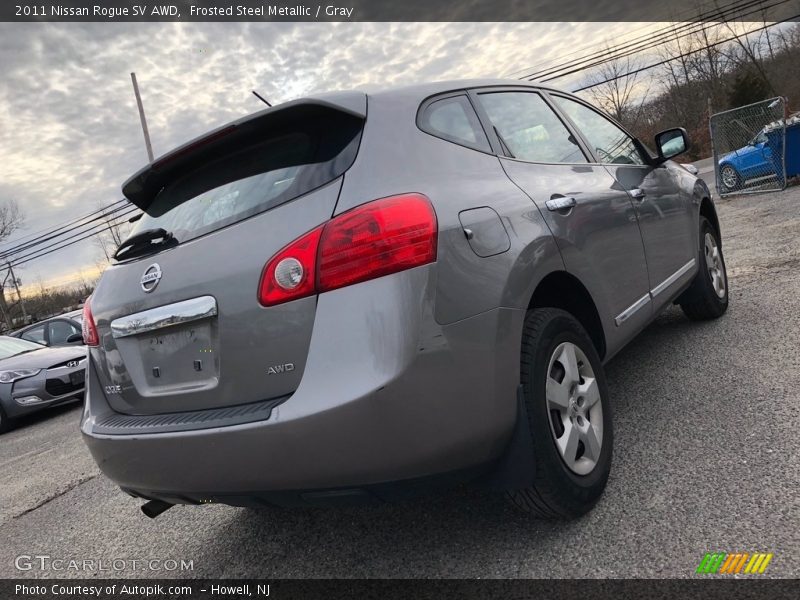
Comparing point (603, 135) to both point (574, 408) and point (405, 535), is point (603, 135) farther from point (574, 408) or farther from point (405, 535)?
point (405, 535)

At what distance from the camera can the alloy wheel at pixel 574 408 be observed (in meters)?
2.16

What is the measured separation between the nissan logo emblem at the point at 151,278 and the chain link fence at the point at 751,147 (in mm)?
12598

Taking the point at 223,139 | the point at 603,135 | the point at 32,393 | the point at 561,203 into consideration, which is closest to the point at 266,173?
the point at 223,139

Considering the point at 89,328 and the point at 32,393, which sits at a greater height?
the point at 89,328

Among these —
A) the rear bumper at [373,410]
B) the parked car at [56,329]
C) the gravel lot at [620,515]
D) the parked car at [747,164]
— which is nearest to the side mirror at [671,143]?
the gravel lot at [620,515]

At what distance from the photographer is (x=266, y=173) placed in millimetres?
2078

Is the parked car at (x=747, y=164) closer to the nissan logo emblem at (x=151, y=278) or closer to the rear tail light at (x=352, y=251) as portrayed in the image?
the rear tail light at (x=352, y=251)

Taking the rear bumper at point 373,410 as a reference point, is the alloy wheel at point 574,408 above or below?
below

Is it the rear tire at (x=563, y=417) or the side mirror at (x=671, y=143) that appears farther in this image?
the side mirror at (x=671, y=143)

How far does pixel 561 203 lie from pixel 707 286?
7.33 feet

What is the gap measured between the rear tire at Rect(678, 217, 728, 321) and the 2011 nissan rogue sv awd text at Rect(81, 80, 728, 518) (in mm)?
1895

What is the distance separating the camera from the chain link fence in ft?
38.5

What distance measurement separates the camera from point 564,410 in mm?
2205

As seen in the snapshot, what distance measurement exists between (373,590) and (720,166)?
45.5ft
